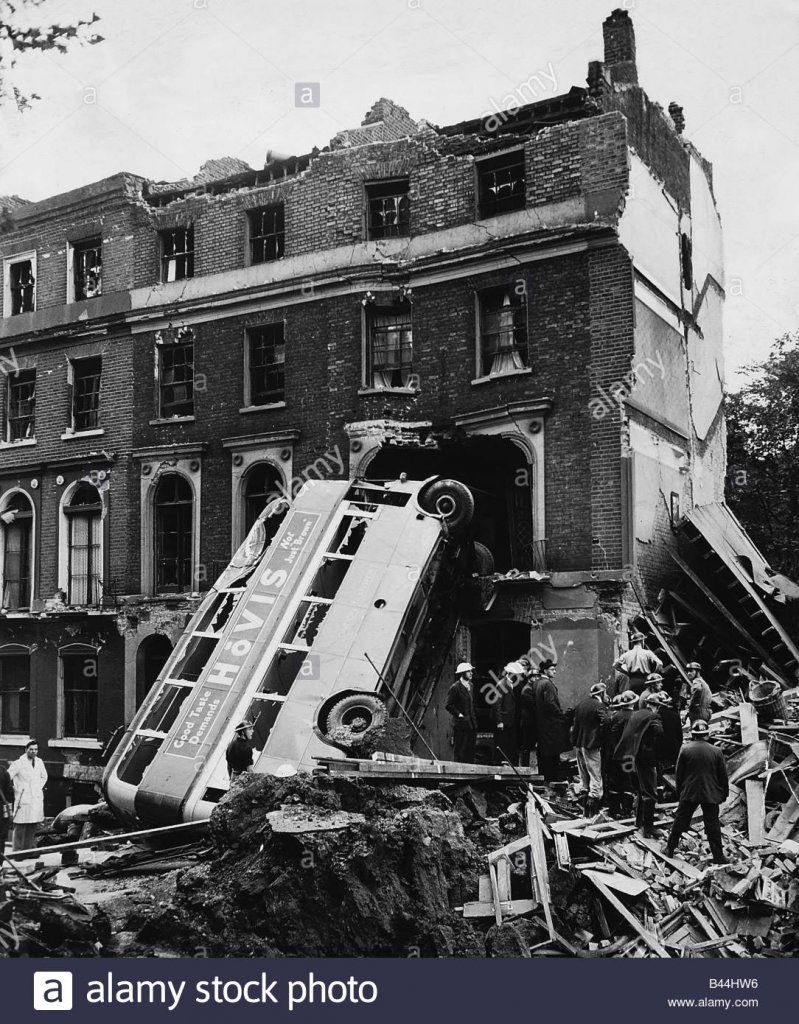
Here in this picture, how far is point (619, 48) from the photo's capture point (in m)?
17.8

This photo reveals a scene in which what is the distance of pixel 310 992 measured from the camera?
769 centimetres

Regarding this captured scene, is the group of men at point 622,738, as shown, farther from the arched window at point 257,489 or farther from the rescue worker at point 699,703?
the arched window at point 257,489

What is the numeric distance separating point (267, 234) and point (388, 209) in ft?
8.51

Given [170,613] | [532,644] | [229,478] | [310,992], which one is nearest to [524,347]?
[532,644]

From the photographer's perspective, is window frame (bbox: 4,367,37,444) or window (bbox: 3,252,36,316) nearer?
window frame (bbox: 4,367,37,444)

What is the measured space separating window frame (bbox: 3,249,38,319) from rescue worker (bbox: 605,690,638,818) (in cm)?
1634

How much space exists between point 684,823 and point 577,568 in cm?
662

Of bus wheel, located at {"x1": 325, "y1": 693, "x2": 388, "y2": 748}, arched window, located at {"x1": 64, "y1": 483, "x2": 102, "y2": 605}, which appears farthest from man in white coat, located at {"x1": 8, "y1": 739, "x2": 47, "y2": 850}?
arched window, located at {"x1": 64, "y1": 483, "x2": 102, "y2": 605}

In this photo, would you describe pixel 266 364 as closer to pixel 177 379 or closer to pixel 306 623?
pixel 177 379

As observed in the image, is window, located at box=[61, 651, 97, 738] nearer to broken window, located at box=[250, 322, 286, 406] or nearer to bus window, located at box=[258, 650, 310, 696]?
broken window, located at box=[250, 322, 286, 406]

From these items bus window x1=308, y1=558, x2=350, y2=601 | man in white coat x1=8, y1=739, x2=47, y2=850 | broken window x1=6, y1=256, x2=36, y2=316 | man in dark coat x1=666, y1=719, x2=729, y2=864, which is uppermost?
broken window x1=6, y1=256, x2=36, y2=316

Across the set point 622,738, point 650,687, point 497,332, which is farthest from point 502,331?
point 622,738

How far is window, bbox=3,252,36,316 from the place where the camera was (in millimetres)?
22797

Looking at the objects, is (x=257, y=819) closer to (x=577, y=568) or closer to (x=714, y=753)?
(x=714, y=753)
